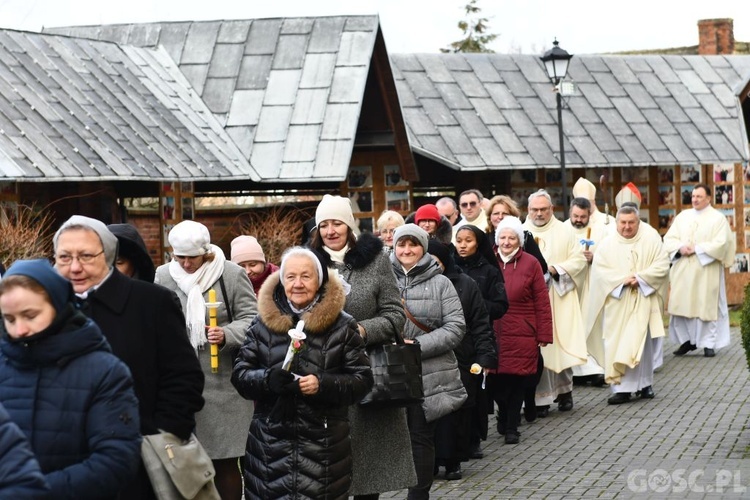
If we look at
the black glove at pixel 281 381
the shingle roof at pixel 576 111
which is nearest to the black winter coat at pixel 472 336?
the black glove at pixel 281 381

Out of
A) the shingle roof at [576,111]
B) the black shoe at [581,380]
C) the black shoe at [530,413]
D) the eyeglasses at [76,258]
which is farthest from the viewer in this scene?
the shingle roof at [576,111]

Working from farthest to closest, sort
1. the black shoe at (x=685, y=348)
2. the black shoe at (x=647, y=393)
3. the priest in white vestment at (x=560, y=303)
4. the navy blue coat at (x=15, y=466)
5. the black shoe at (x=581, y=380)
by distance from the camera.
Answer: the black shoe at (x=685, y=348)
the black shoe at (x=581, y=380)
the black shoe at (x=647, y=393)
the priest in white vestment at (x=560, y=303)
the navy blue coat at (x=15, y=466)

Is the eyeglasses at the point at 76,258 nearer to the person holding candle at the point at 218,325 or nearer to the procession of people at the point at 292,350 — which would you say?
the procession of people at the point at 292,350

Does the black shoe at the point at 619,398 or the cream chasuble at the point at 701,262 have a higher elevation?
the cream chasuble at the point at 701,262

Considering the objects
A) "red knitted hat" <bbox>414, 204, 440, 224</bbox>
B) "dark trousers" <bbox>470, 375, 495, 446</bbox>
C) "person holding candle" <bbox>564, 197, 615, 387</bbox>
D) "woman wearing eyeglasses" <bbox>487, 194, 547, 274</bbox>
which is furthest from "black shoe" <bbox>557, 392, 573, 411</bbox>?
"red knitted hat" <bbox>414, 204, 440, 224</bbox>

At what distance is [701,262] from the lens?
17828 mm

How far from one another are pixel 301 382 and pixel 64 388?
1.91m

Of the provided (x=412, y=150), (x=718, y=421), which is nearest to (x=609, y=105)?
(x=412, y=150)

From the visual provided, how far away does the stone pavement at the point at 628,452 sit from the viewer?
9.15 meters

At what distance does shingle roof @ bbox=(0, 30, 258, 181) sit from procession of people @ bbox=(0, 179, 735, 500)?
4457mm

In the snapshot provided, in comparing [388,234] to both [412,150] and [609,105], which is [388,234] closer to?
[412,150]

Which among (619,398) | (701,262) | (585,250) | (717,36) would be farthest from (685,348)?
(717,36)

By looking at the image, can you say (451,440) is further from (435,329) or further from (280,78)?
(280,78)

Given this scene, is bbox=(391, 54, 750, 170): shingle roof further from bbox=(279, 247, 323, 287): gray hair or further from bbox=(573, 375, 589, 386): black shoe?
bbox=(279, 247, 323, 287): gray hair
